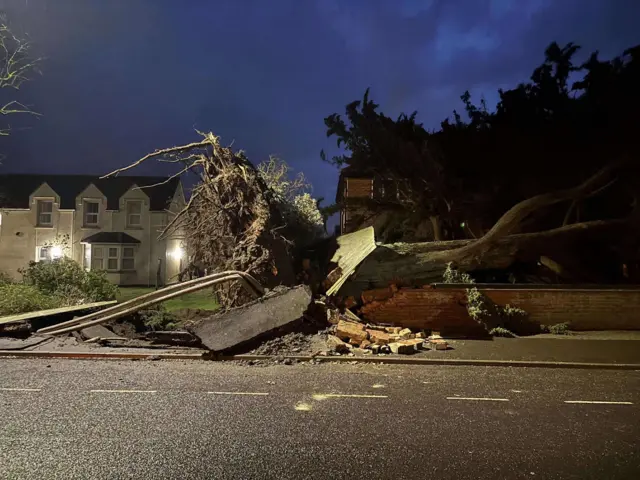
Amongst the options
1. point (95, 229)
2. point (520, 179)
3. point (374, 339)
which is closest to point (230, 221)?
point (374, 339)

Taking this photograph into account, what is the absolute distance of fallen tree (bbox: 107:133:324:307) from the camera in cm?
1149

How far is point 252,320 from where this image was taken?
8891 mm

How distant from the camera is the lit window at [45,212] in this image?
1110 inches

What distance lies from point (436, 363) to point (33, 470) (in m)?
6.26

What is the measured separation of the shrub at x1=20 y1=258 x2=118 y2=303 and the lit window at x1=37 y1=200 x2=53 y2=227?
16529 millimetres

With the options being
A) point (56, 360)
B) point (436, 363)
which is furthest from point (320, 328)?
point (56, 360)

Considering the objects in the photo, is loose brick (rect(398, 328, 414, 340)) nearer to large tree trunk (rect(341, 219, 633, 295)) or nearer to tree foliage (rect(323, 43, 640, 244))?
large tree trunk (rect(341, 219, 633, 295))

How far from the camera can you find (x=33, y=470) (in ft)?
12.2

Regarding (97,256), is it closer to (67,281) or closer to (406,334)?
(67,281)

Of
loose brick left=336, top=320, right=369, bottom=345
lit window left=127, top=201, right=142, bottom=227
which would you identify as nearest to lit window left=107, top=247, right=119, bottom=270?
lit window left=127, top=201, right=142, bottom=227

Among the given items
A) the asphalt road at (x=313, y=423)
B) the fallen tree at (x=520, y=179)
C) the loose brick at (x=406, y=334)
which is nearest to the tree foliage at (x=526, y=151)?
the fallen tree at (x=520, y=179)

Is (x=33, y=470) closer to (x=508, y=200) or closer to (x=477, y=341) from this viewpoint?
(x=477, y=341)

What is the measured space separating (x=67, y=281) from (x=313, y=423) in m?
11.5

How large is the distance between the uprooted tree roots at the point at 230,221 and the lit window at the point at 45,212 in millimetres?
20311
